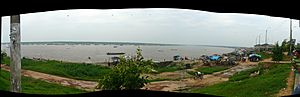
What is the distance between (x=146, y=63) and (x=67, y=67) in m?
13.6

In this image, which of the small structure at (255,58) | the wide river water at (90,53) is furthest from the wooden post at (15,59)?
the small structure at (255,58)

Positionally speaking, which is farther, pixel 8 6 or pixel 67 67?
pixel 67 67

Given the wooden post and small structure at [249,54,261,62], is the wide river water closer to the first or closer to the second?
small structure at [249,54,261,62]

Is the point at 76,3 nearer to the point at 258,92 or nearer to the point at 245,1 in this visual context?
the point at 245,1

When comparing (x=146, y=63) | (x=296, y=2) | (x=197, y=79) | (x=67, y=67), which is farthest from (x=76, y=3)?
(x=67, y=67)

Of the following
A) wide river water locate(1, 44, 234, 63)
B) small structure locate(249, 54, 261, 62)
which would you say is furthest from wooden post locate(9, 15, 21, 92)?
small structure locate(249, 54, 261, 62)

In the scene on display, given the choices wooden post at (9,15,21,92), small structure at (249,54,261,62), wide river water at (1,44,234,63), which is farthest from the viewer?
wide river water at (1,44,234,63)

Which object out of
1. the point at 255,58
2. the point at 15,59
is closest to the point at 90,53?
the point at 255,58

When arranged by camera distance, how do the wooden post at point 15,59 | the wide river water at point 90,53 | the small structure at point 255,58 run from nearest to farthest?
the wooden post at point 15,59, the small structure at point 255,58, the wide river water at point 90,53

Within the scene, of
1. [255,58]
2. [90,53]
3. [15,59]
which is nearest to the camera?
[15,59]

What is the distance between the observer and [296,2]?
662 millimetres

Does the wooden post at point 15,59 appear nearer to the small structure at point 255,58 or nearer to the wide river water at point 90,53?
the wide river water at point 90,53

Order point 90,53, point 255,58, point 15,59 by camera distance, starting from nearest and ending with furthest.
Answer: point 15,59 → point 255,58 → point 90,53

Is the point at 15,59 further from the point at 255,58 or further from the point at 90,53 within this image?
the point at 90,53
